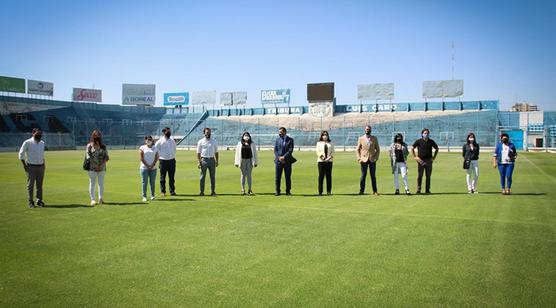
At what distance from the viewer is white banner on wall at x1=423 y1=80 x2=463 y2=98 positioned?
232 ft

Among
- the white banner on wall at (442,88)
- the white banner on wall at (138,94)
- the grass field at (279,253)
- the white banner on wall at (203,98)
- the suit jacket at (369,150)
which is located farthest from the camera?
the white banner on wall at (203,98)

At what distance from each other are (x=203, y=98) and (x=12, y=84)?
3518 cm

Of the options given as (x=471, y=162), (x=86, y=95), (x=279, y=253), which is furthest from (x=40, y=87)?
(x=279, y=253)

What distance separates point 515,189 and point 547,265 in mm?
9656

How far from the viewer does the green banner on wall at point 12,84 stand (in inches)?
2740

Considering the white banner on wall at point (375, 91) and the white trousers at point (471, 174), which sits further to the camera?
the white banner on wall at point (375, 91)

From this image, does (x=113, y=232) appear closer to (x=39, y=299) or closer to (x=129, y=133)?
(x=39, y=299)

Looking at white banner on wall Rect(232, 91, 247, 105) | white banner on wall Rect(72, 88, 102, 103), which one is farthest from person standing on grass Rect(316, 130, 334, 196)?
white banner on wall Rect(72, 88, 102, 103)

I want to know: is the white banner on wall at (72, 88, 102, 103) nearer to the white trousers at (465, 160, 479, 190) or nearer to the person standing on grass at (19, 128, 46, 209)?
the person standing on grass at (19, 128, 46, 209)

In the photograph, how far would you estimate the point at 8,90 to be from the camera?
7056 cm

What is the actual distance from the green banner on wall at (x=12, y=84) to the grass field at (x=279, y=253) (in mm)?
72770

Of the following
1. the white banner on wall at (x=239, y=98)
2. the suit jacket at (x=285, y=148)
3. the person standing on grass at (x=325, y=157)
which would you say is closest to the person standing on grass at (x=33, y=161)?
the suit jacket at (x=285, y=148)

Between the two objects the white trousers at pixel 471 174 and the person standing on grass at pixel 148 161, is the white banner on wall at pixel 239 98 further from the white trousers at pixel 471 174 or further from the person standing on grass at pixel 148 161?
the person standing on grass at pixel 148 161

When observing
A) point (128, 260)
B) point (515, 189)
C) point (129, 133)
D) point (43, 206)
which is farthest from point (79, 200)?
point (129, 133)
